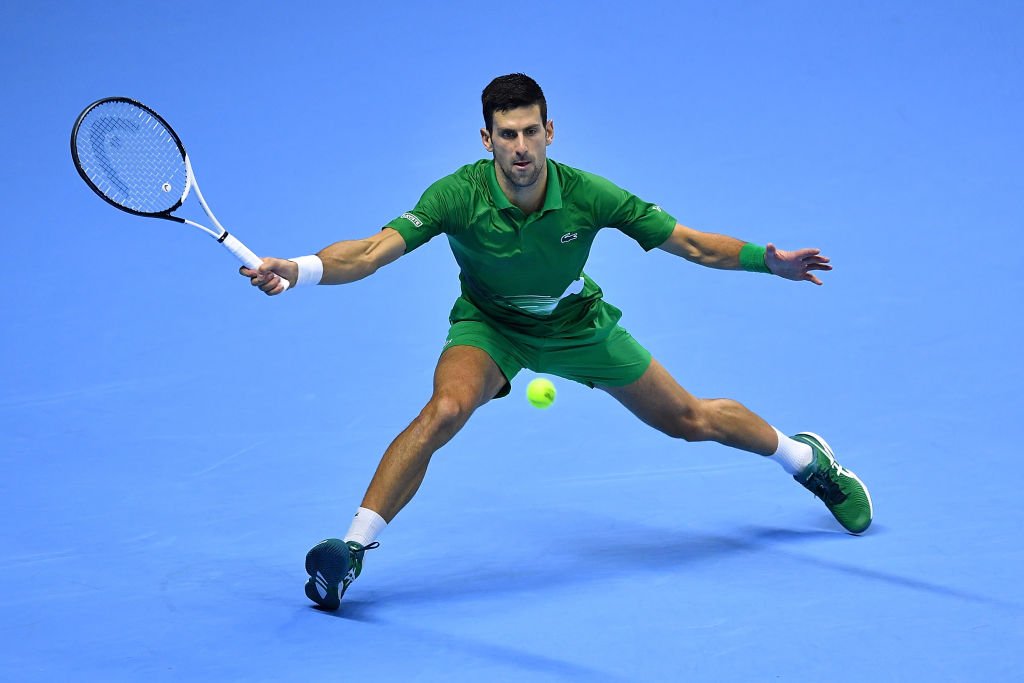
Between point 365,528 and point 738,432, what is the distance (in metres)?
1.43

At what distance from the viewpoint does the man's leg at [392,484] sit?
4246 millimetres

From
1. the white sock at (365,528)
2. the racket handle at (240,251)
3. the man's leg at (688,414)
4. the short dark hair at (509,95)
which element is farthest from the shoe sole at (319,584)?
the short dark hair at (509,95)

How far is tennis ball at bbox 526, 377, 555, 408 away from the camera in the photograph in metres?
4.88

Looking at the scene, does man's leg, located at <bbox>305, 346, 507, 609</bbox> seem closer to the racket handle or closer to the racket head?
the racket handle

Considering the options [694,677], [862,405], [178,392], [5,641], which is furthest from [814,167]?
[5,641]

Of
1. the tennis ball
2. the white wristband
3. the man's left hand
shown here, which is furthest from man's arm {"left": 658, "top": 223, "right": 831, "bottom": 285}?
the white wristband

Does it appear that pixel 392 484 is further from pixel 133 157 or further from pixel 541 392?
pixel 133 157

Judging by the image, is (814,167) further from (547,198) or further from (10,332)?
(10,332)

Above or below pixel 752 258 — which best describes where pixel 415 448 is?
below

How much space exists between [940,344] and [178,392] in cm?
354

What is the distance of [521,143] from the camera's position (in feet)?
15.0

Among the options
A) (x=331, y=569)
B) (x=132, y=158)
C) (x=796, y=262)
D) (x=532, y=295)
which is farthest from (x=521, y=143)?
(x=331, y=569)

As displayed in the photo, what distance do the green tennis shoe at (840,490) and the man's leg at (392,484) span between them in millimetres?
1356

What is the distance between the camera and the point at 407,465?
4.39 m
